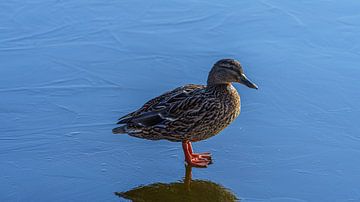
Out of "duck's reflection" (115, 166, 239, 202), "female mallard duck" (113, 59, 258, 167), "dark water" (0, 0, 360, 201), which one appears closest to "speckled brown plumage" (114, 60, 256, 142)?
"female mallard duck" (113, 59, 258, 167)

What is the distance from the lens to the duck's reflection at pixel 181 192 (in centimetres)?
440

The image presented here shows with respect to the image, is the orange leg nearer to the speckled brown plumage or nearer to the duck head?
the speckled brown plumage

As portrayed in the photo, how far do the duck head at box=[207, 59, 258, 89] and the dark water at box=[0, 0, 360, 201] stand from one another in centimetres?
44

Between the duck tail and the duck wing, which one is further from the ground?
the duck wing

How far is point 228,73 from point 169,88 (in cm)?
95

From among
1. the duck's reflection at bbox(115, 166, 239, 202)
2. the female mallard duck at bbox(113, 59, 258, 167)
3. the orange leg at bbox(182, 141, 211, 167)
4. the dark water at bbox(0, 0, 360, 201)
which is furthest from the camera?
the female mallard duck at bbox(113, 59, 258, 167)

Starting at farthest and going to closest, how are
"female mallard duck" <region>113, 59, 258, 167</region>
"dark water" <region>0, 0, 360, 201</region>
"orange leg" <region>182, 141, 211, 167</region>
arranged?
"female mallard duck" <region>113, 59, 258, 167</region> < "orange leg" <region>182, 141, 211, 167</region> < "dark water" <region>0, 0, 360, 201</region>

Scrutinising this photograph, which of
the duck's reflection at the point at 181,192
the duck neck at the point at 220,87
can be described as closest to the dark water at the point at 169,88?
the duck's reflection at the point at 181,192

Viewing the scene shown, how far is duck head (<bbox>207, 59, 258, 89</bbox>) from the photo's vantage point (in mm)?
4879

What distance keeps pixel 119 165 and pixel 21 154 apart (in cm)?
69

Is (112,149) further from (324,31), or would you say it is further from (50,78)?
(324,31)

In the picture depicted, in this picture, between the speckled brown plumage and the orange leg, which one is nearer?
A: the orange leg

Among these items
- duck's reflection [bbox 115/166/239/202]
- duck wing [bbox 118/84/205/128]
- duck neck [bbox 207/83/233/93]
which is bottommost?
duck's reflection [bbox 115/166/239/202]

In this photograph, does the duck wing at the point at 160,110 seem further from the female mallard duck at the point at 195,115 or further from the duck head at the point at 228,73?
the duck head at the point at 228,73
